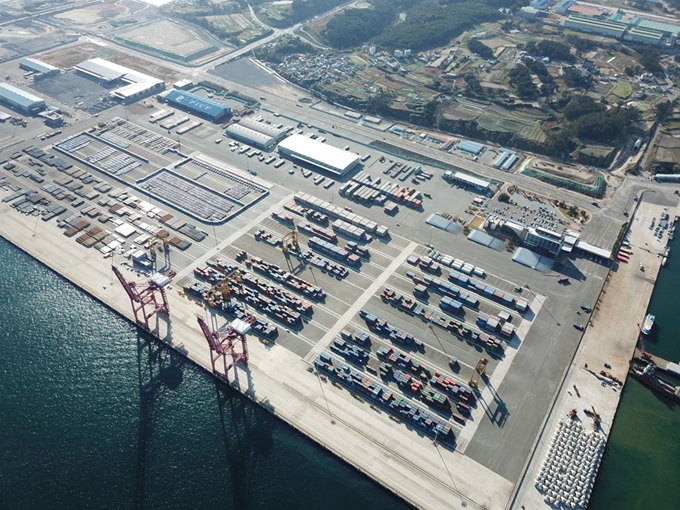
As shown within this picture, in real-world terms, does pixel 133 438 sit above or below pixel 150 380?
below

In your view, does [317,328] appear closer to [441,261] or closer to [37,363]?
[441,261]

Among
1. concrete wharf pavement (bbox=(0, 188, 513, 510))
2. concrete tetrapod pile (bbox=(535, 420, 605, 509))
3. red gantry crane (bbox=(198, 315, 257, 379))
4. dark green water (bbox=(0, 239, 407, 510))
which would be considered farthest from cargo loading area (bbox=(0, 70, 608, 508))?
A: dark green water (bbox=(0, 239, 407, 510))

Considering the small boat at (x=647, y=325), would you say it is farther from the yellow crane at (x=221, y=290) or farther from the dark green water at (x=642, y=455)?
the yellow crane at (x=221, y=290)

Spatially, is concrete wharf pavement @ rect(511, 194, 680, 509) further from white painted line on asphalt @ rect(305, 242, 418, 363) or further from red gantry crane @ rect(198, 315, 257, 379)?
red gantry crane @ rect(198, 315, 257, 379)

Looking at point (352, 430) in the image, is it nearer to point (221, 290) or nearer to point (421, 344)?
point (421, 344)

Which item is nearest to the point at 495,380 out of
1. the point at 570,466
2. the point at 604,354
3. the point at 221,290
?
the point at 570,466

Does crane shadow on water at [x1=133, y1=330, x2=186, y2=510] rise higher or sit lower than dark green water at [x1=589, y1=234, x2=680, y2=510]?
lower
